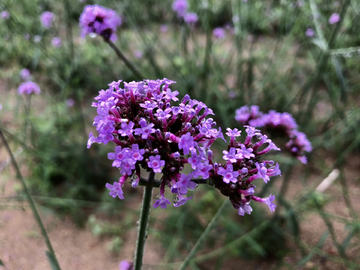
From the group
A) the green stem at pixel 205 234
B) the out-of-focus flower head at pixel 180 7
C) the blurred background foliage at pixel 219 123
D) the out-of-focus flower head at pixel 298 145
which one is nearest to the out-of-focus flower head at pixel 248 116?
the out-of-focus flower head at pixel 298 145

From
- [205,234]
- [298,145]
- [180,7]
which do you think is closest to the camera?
[205,234]

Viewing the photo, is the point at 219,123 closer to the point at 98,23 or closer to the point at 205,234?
the point at 98,23

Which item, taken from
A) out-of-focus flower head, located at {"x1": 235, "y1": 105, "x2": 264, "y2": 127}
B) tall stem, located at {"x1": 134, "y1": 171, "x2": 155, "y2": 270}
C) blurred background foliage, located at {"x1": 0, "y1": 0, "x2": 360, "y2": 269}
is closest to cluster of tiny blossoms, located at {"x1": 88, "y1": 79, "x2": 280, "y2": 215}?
tall stem, located at {"x1": 134, "y1": 171, "x2": 155, "y2": 270}

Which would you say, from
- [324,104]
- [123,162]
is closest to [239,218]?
[123,162]

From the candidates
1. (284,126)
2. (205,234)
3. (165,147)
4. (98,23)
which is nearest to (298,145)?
(284,126)

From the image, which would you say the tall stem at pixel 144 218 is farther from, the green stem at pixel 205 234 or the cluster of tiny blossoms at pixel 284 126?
the cluster of tiny blossoms at pixel 284 126

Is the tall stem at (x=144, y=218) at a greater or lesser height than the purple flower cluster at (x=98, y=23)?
lesser

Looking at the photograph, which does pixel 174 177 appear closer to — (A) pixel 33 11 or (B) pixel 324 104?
(A) pixel 33 11

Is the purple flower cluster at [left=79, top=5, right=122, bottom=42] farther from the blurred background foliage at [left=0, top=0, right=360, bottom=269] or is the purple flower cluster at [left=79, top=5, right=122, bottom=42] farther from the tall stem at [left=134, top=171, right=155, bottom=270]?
the tall stem at [left=134, top=171, right=155, bottom=270]
